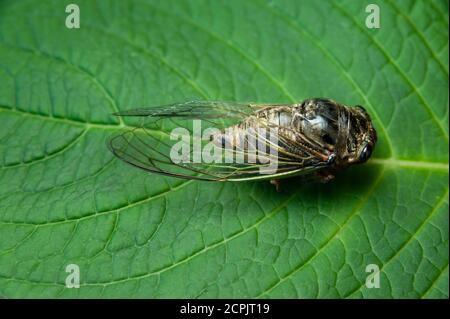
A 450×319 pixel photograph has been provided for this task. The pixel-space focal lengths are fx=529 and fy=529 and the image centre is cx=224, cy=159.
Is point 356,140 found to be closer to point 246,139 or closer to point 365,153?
point 365,153

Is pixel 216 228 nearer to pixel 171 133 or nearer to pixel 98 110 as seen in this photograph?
pixel 171 133

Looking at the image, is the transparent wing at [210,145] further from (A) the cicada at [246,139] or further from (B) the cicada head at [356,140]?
(B) the cicada head at [356,140]

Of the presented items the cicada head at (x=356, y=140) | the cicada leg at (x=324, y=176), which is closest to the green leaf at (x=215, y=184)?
the cicada leg at (x=324, y=176)

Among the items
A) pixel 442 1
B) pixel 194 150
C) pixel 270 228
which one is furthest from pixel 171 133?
pixel 442 1

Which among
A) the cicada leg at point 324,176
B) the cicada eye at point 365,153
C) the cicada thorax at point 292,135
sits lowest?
the cicada leg at point 324,176

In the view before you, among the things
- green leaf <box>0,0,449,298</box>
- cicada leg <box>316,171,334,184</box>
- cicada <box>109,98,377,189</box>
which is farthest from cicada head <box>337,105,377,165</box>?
green leaf <box>0,0,449,298</box>

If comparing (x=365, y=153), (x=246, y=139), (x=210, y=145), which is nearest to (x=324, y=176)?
(x=365, y=153)
